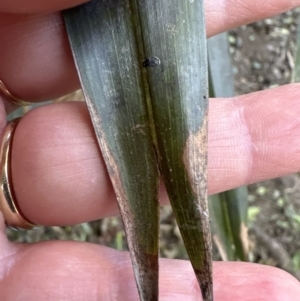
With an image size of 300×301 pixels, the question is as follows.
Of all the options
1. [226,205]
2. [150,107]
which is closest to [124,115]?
[150,107]

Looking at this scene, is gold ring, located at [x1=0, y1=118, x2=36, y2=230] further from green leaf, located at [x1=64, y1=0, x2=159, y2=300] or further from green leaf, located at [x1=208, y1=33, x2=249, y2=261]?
green leaf, located at [x1=208, y1=33, x2=249, y2=261]

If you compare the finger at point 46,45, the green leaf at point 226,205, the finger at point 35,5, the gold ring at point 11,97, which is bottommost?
the green leaf at point 226,205

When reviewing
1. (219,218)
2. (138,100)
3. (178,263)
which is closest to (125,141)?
(138,100)

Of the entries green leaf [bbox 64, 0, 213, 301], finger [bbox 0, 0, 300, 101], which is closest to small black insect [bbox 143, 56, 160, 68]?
green leaf [bbox 64, 0, 213, 301]

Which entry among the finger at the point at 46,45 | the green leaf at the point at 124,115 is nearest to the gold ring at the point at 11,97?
the finger at the point at 46,45

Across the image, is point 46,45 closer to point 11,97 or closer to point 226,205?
point 11,97

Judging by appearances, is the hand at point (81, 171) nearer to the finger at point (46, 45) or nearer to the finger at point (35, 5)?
the finger at point (46, 45)
